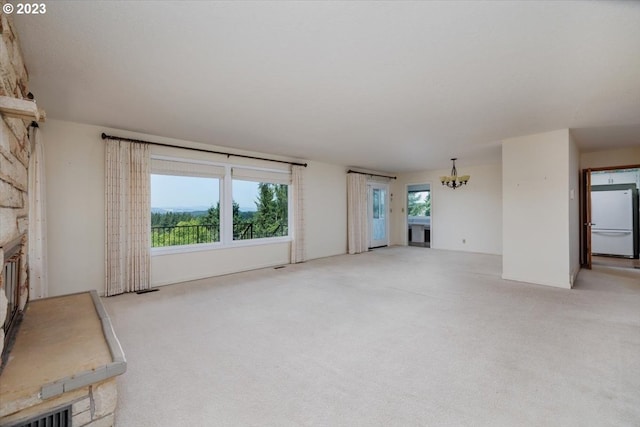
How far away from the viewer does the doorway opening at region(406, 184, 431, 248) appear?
9062 mm

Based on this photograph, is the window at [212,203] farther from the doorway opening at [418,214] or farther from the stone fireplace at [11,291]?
the doorway opening at [418,214]

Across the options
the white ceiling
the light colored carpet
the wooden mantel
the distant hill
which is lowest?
the light colored carpet

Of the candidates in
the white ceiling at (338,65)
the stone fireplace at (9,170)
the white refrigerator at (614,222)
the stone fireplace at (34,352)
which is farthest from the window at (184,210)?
the white refrigerator at (614,222)

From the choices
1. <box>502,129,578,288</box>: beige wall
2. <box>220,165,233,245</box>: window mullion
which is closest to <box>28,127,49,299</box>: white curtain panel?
<box>220,165,233,245</box>: window mullion

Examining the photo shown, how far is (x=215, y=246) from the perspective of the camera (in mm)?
5109

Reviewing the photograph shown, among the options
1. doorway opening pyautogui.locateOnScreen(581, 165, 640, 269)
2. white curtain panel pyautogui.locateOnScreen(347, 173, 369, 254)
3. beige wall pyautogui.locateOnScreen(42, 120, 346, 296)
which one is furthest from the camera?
white curtain panel pyautogui.locateOnScreen(347, 173, 369, 254)

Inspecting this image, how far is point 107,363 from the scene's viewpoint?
1569 millimetres

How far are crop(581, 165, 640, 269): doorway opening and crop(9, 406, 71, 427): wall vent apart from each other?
28.1 ft

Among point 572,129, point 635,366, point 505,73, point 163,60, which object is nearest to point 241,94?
point 163,60

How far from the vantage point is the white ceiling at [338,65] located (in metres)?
1.72

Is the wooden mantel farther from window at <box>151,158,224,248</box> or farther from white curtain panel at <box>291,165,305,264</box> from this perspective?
white curtain panel at <box>291,165,305,264</box>

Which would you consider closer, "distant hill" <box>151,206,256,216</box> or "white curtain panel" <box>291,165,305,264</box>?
"distant hill" <box>151,206,256,216</box>

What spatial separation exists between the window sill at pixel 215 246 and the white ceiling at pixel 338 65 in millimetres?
1853

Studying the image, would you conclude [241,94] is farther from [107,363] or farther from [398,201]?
[398,201]
